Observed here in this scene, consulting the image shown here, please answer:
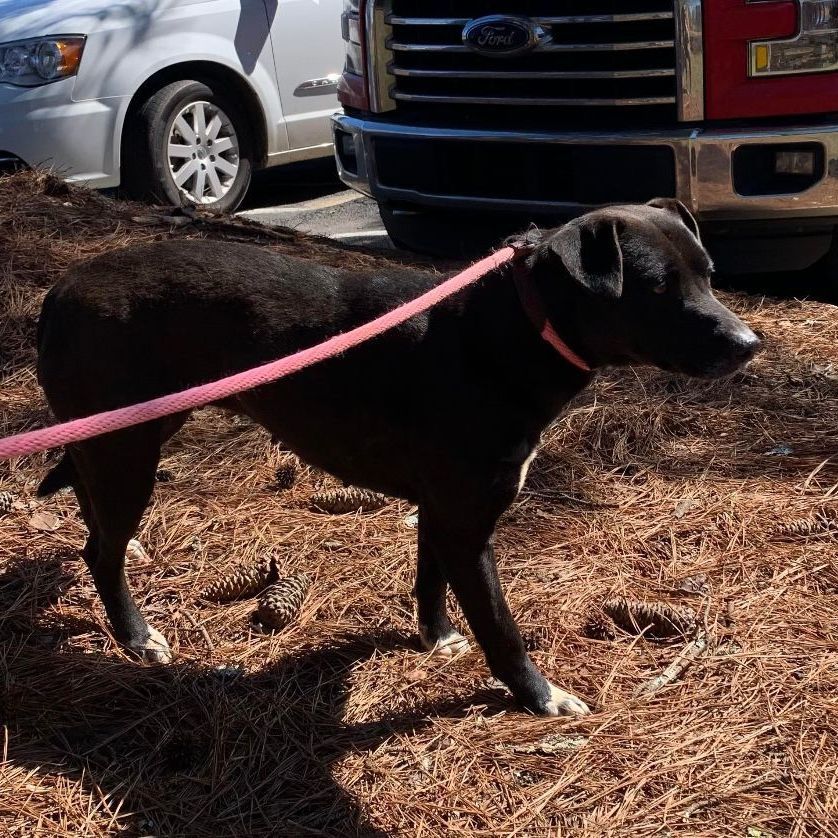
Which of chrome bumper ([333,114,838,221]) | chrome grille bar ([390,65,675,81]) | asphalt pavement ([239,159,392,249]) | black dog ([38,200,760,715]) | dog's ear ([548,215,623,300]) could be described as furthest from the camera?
asphalt pavement ([239,159,392,249])

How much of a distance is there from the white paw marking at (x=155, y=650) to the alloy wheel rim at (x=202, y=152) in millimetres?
5156

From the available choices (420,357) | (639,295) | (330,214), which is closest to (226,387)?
(420,357)

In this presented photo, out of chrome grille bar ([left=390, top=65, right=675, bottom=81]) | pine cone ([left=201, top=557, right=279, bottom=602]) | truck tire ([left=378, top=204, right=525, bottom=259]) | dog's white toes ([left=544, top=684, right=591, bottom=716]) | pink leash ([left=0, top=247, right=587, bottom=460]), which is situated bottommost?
dog's white toes ([left=544, top=684, right=591, bottom=716])

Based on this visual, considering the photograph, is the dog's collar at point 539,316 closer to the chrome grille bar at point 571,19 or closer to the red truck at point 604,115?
the red truck at point 604,115

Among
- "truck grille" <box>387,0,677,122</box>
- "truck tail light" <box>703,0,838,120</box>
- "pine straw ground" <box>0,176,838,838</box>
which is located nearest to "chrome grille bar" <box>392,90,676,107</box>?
"truck grille" <box>387,0,677,122</box>

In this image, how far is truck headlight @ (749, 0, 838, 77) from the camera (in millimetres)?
4926

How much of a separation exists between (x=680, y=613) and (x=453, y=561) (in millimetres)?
867

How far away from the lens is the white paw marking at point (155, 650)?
3.39 metres

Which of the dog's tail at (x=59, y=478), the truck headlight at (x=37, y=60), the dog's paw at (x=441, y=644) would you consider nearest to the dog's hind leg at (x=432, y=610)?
the dog's paw at (x=441, y=644)

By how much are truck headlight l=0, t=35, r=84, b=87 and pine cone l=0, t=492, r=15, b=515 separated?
438 cm

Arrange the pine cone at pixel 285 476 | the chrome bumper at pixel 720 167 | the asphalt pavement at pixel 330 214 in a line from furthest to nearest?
1. the asphalt pavement at pixel 330 214
2. the chrome bumper at pixel 720 167
3. the pine cone at pixel 285 476

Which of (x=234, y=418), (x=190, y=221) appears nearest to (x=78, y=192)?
(x=190, y=221)

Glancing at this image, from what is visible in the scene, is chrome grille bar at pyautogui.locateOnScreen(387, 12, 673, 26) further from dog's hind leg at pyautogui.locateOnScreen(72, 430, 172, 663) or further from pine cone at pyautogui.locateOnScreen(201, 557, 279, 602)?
dog's hind leg at pyautogui.locateOnScreen(72, 430, 172, 663)

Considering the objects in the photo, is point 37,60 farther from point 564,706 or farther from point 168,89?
point 564,706
